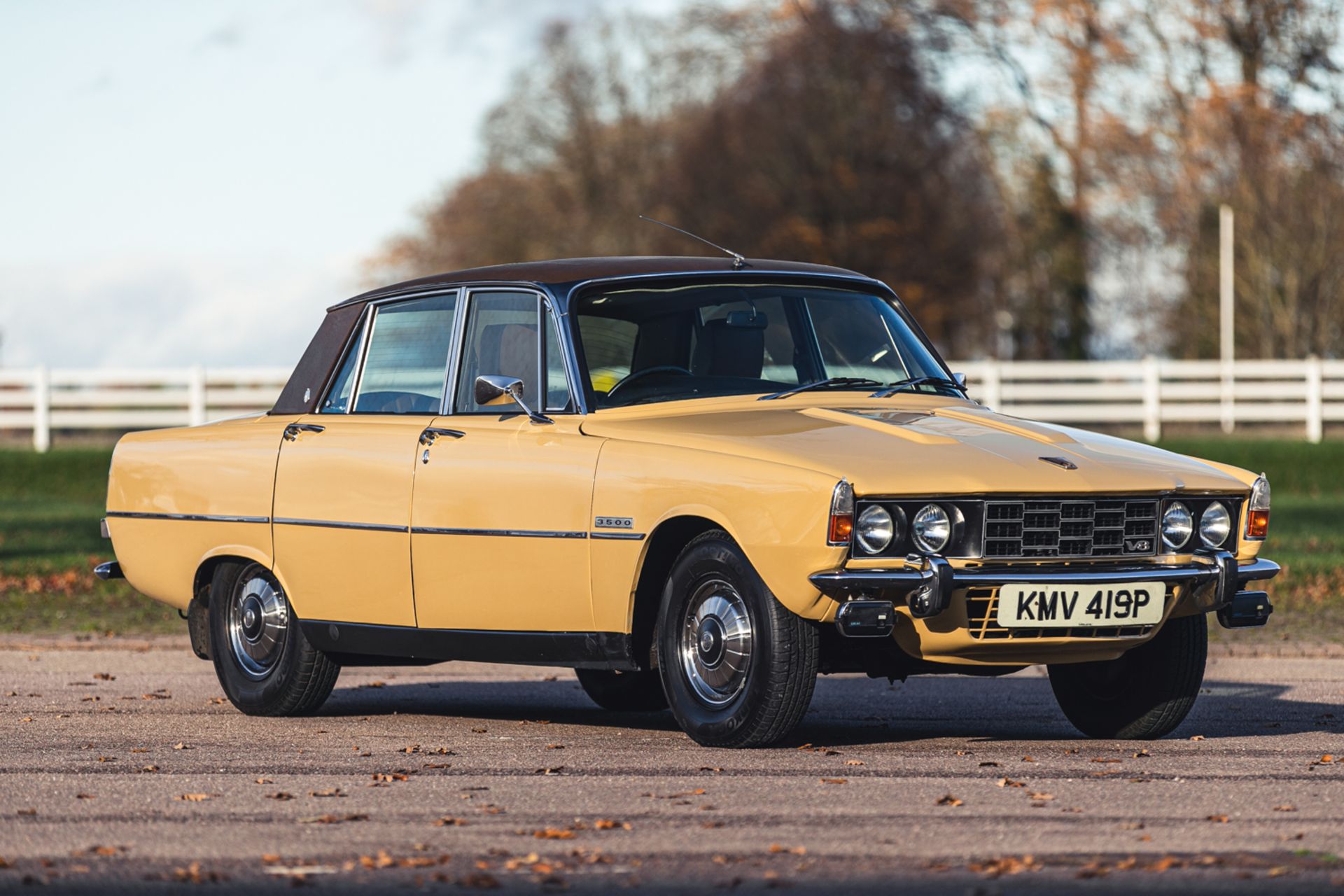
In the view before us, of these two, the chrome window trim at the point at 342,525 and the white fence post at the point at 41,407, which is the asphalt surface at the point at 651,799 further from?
the white fence post at the point at 41,407

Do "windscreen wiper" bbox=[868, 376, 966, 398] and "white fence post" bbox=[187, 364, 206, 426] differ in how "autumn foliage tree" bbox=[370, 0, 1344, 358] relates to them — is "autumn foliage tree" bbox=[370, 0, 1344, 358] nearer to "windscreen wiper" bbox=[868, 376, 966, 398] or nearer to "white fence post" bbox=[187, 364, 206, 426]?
"white fence post" bbox=[187, 364, 206, 426]

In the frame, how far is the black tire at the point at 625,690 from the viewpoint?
1018cm

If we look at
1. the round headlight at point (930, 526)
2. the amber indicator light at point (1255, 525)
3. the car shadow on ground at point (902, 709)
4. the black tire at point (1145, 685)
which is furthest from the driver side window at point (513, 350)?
the amber indicator light at point (1255, 525)

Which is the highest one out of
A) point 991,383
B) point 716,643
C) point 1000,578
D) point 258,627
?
point 991,383

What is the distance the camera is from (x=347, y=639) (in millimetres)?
9531

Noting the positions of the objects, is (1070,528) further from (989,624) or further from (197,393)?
(197,393)

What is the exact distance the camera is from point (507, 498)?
8.72 m

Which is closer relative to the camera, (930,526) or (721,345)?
(930,526)

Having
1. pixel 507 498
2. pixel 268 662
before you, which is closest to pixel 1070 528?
pixel 507 498

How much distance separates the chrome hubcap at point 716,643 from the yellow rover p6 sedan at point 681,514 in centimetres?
1

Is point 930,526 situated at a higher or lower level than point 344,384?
lower

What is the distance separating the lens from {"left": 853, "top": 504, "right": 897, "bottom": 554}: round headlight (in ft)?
25.1

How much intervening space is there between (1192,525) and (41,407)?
102 ft

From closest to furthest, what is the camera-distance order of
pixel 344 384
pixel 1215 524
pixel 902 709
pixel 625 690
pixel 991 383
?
pixel 1215 524 < pixel 344 384 < pixel 625 690 < pixel 902 709 < pixel 991 383
